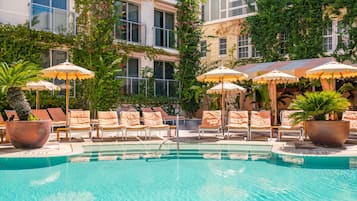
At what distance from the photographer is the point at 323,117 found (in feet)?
38.5

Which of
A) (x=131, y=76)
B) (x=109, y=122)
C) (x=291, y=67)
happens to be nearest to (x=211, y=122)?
(x=109, y=122)

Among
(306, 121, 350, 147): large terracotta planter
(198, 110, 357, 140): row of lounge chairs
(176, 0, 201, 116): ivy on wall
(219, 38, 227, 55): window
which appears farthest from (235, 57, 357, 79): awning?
(219, 38, 227, 55): window

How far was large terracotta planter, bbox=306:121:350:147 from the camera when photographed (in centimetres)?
1127

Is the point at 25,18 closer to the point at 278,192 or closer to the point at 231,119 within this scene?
the point at 231,119

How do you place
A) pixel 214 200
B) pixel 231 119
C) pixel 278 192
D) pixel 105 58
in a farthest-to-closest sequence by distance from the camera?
1. pixel 105 58
2. pixel 231 119
3. pixel 278 192
4. pixel 214 200

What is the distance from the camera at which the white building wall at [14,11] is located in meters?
17.0

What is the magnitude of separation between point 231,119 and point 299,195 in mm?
8001

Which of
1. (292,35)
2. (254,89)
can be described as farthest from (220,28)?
(254,89)

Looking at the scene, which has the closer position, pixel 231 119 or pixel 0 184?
pixel 0 184

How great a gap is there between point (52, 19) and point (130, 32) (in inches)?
204

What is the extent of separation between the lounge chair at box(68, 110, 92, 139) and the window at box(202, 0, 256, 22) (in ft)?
52.7

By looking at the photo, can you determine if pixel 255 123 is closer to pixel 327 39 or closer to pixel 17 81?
pixel 17 81

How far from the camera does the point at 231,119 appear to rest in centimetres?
1447

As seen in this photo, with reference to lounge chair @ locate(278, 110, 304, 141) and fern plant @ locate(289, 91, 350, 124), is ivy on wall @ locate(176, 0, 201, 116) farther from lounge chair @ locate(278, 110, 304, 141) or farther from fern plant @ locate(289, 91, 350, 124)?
fern plant @ locate(289, 91, 350, 124)
